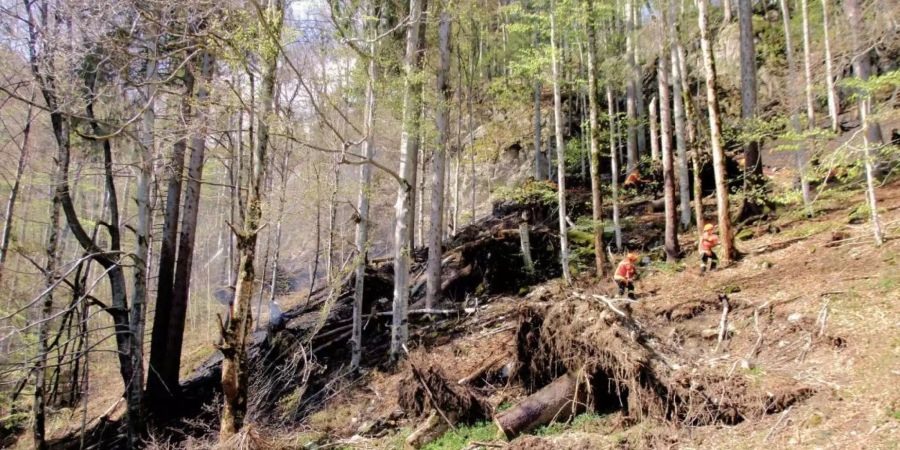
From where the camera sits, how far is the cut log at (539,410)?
22.0ft

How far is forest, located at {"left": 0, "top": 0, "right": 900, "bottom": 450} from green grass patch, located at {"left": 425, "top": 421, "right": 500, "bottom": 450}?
0.09m

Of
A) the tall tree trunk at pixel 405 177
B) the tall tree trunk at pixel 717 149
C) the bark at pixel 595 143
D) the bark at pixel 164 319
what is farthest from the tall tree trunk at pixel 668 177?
the bark at pixel 164 319

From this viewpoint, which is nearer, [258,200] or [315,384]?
[258,200]

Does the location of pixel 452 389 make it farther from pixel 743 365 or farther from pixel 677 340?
pixel 743 365

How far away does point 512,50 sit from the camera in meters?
25.3

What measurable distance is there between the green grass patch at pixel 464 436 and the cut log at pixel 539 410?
29 cm

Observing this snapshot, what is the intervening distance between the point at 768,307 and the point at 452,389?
5201mm

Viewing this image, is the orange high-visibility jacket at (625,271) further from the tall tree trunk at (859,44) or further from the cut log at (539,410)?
the tall tree trunk at (859,44)

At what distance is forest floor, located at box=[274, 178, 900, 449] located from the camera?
5.04m

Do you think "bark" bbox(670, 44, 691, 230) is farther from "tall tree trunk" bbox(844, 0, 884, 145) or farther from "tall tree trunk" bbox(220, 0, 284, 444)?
"tall tree trunk" bbox(220, 0, 284, 444)

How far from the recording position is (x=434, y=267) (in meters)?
12.5

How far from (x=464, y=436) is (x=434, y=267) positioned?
570 cm

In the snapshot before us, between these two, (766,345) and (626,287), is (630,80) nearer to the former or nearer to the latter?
(626,287)

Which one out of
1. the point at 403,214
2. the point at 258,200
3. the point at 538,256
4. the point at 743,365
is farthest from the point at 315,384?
the point at 743,365
